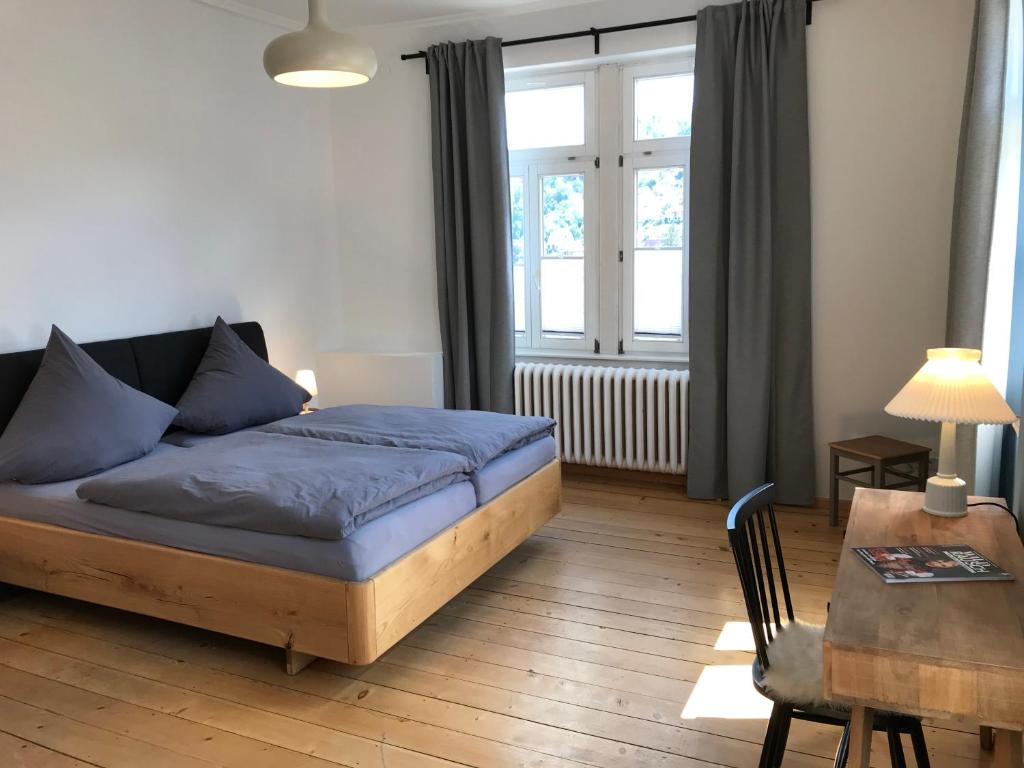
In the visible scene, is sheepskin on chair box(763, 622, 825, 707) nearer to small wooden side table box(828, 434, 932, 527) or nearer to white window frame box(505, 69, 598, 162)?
small wooden side table box(828, 434, 932, 527)

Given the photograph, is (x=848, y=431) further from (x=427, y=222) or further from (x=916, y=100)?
(x=427, y=222)

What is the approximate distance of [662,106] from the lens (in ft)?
14.9

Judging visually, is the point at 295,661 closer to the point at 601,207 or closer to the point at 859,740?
the point at 859,740

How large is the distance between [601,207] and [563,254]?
350 millimetres

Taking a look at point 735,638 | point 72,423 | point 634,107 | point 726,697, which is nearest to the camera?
point 726,697

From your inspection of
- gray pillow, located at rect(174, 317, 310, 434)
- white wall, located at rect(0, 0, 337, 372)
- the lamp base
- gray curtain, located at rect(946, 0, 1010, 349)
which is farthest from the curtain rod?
the lamp base

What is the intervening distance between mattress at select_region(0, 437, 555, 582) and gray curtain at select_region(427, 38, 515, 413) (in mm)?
1483

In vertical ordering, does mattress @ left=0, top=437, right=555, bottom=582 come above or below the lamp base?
below

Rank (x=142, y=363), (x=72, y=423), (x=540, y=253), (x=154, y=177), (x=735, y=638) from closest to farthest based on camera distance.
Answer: (x=735, y=638) < (x=72, y=423) < (x=142, y=363) < (x=154, y=177) < (x=540, y=253)

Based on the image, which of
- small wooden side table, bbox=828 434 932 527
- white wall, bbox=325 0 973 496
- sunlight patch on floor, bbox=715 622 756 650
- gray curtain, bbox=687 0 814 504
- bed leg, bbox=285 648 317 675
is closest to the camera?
bed leg, bbox=285 648 317 675

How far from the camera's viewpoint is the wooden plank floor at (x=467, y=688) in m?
2.35

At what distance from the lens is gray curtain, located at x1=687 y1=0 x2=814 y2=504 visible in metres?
4.07

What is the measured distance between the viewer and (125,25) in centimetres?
394

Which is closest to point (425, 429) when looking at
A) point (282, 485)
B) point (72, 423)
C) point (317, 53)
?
point (282, 485)
